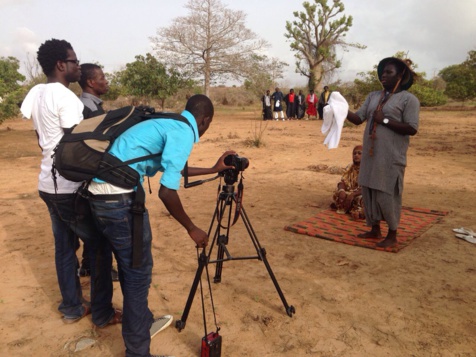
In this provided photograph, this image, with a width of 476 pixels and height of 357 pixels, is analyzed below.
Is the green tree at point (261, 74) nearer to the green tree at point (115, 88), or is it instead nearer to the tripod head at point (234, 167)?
the green tree at point (115, 88)

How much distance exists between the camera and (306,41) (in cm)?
2867

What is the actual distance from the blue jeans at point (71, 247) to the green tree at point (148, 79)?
20.7 m

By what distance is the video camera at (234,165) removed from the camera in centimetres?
289

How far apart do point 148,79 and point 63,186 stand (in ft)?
69.3

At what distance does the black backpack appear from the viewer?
2.16 meters

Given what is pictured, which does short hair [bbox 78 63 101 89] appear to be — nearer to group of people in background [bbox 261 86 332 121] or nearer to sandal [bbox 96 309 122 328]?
sandal [bbox 96 309 122 328]

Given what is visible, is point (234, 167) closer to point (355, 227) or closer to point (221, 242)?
point (221, 242)

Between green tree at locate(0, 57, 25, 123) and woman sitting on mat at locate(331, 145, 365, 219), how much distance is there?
9.35 m

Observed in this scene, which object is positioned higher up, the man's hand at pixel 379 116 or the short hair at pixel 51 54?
the short hair at pixel 51 54

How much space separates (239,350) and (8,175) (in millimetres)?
7320

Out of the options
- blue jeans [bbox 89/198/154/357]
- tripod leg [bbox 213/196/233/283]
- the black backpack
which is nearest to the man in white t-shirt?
blue jeans [bbox 89/198/154/357]

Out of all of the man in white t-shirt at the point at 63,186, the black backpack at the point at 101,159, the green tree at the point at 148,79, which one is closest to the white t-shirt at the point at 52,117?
the man in white t-shirt at the point at 63,186

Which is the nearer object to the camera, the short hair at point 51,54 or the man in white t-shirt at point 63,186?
the man in white t-shirt at point 63,186

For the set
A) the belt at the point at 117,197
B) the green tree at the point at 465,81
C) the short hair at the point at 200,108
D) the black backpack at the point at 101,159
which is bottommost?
the belt at the point at 117,197
